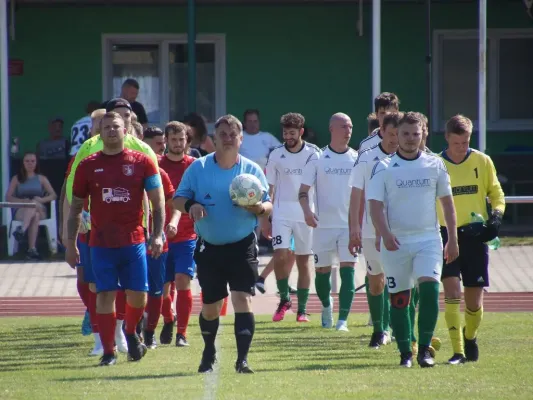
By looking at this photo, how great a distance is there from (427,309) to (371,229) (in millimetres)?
2156

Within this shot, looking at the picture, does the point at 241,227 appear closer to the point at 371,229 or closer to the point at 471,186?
the point at 471,186

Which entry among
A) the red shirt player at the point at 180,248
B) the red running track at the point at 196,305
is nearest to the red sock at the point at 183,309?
the red shirt player at the point at 180,248

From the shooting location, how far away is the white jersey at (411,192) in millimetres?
9148

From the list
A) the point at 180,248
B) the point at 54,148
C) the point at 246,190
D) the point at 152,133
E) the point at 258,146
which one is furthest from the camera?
the point at 54,148

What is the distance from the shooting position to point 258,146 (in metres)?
19.0

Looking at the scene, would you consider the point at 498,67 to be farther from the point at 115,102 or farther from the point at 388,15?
the point at 115,102

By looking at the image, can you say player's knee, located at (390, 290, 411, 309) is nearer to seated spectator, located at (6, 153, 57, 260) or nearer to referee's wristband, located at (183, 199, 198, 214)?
referee's wristband, located at (183, 199, 198, 214)

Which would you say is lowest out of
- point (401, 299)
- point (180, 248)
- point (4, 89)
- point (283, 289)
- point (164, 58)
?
point (283, 289)

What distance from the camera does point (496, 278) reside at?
16453mm

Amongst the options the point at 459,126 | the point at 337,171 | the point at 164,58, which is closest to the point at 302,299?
the point at 337,171

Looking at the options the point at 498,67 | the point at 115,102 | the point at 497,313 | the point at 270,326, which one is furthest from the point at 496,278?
the point at 115,102

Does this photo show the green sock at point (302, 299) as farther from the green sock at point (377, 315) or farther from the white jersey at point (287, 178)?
the green sock at point (377, 315)

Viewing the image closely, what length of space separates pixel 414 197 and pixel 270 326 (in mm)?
4102

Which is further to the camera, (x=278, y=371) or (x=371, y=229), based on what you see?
(x=371, y=229)
